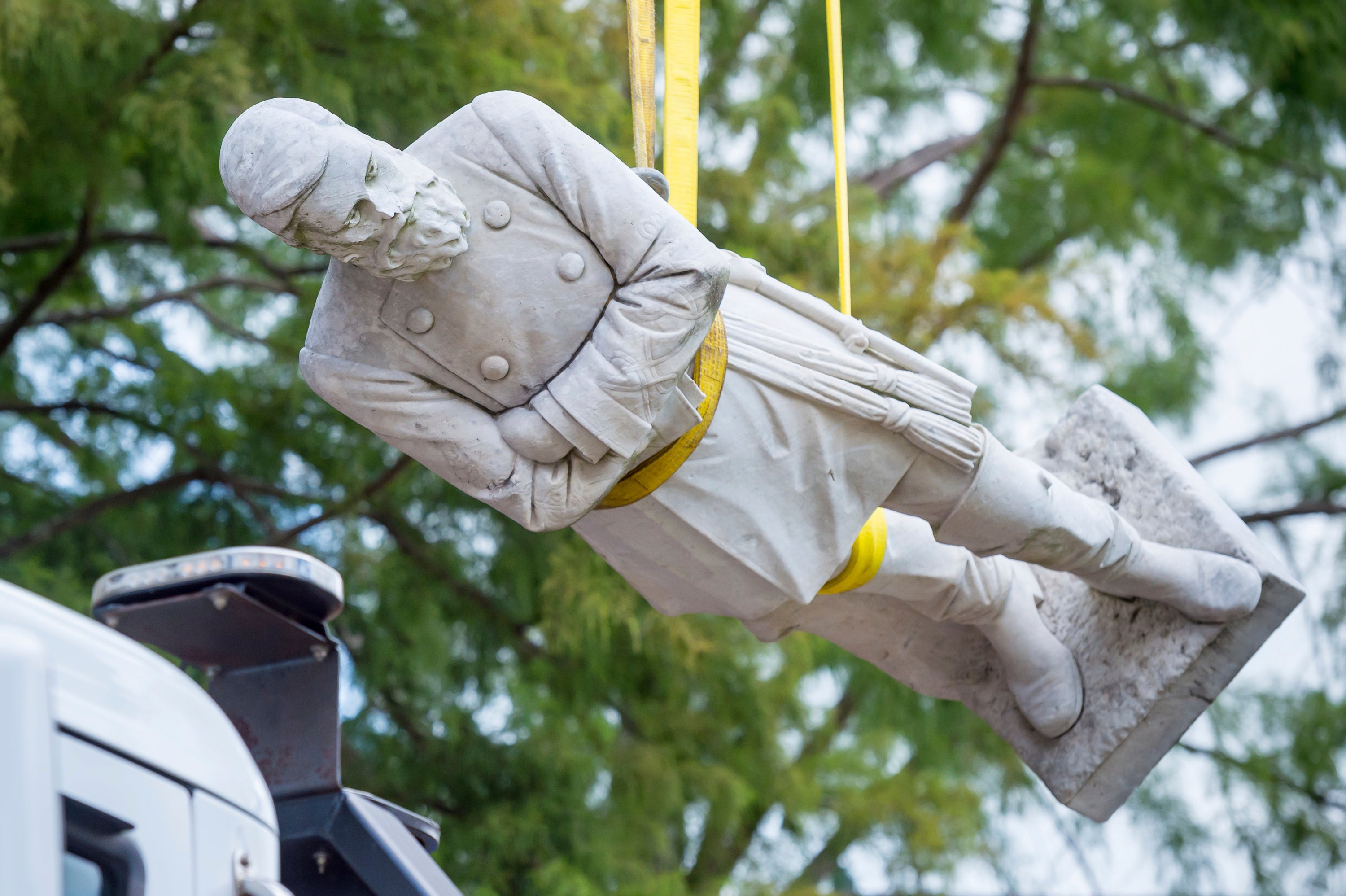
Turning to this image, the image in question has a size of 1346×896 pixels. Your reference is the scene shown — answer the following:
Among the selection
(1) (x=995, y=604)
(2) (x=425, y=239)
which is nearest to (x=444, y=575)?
(1) (x=995, y=604)

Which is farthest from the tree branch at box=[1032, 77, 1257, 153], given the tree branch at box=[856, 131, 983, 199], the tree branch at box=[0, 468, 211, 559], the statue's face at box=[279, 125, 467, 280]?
the statue's face at box=[279, 125, 467, 280]

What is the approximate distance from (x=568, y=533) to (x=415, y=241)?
3.48m

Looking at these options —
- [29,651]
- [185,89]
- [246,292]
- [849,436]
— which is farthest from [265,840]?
[246,292]

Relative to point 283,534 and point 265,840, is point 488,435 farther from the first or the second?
point 283,534

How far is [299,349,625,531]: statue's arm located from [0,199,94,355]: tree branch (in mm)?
3219

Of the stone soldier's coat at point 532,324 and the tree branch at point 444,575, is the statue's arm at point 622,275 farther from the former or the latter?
the tree branch at point 444,575

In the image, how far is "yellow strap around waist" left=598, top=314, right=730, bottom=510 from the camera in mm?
2760

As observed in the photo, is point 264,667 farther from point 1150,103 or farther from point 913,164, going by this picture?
point 913,164

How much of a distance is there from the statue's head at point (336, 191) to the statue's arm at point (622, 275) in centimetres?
19

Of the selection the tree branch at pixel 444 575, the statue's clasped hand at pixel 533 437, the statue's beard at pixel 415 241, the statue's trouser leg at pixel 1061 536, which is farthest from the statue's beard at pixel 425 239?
the tree branch at pixel 444 575

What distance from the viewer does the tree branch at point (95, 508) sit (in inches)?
224

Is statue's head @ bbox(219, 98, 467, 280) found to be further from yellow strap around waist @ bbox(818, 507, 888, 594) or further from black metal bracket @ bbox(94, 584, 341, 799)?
yellow strap around waist @ bbox(818, 507, 888, 594)

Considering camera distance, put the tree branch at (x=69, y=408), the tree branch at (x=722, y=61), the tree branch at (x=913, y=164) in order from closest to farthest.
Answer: the tree branch at (x=69, y=408) < the tree branch at (x=722, y=61) < the tree branch at (x=913, y=164)

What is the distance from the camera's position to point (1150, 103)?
7.61m
